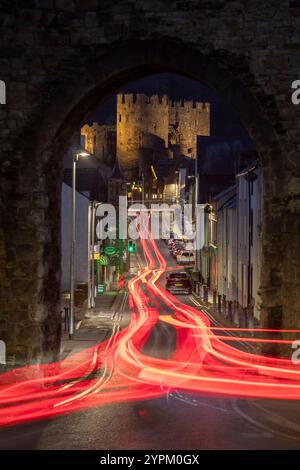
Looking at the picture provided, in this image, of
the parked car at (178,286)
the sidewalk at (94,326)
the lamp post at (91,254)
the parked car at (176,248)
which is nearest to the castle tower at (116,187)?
the parked car at (176,248)

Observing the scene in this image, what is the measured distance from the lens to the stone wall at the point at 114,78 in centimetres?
1580

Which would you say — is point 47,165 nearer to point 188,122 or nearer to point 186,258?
point 186,258

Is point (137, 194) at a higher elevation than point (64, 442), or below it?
higher

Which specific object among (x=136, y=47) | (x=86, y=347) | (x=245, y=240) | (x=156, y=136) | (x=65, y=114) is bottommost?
(x=86, y=347)

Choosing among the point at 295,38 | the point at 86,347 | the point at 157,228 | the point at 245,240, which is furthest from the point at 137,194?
the point at 295,38

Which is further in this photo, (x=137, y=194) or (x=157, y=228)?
(x=137, y=194)

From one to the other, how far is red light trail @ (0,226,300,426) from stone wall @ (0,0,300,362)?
1.00 meters

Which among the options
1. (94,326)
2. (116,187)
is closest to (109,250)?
(94,326)

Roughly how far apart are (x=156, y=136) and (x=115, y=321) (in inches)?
4692

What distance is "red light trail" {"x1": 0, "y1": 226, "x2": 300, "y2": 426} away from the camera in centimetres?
1483

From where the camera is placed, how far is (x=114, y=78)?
16594 millimetres

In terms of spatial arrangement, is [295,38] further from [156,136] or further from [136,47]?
[156,136]

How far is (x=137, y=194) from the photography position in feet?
429

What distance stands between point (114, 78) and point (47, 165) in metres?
2.69
